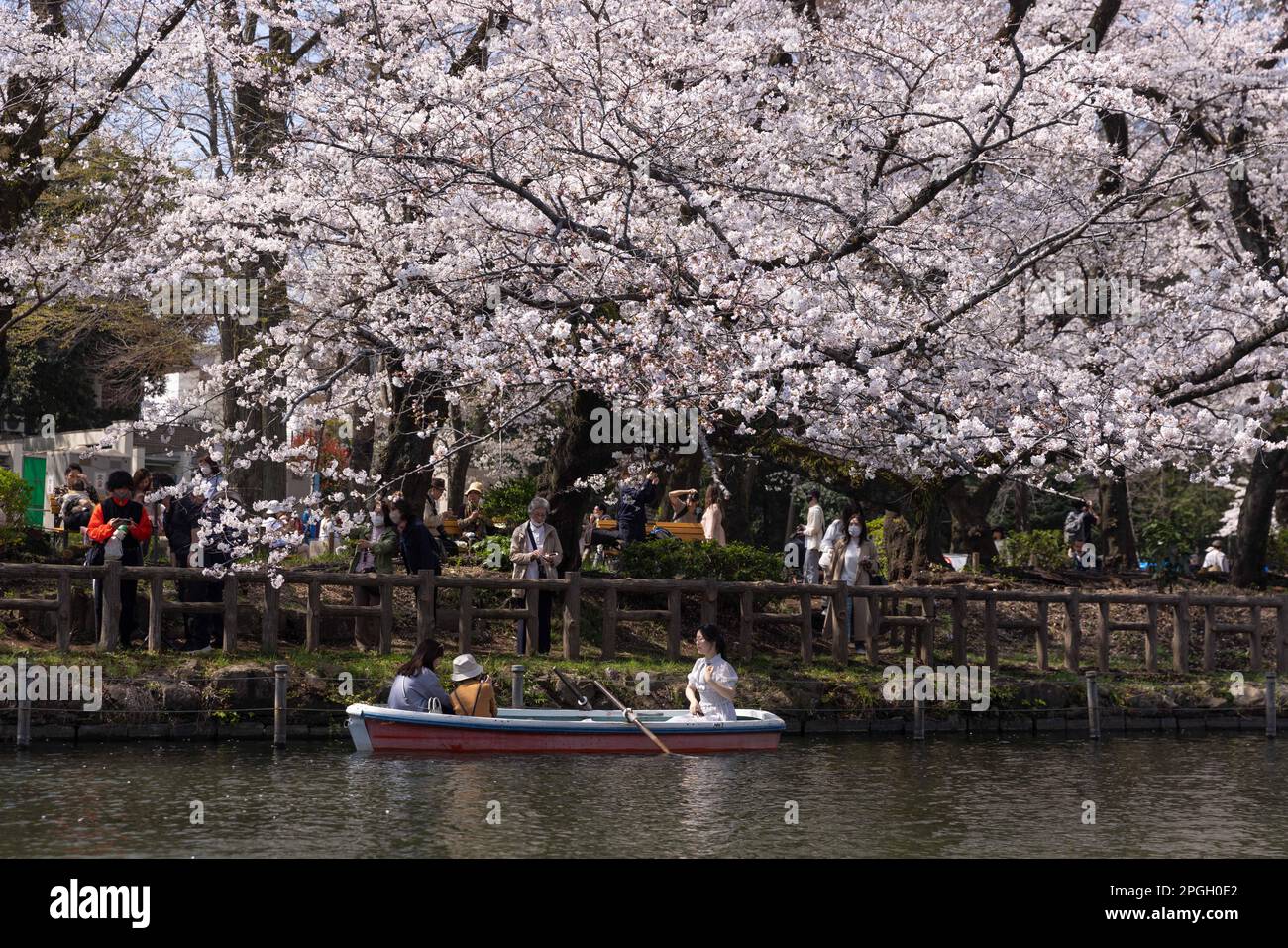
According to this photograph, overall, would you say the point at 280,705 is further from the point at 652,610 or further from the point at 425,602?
the point at 652,610

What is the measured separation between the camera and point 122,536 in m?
16.6

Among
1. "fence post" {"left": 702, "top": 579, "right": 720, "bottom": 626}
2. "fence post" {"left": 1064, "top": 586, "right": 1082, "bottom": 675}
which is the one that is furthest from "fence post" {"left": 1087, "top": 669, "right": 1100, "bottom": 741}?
"fence post" {"left": 702, "top": 579, "right": 720, "bottom": 626}

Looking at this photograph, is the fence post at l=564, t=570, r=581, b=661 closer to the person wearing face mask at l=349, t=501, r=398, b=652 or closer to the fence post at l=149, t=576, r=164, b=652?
the person wearing face mask at l=349, t=501, r=398, b=652

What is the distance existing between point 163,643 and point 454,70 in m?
8.29

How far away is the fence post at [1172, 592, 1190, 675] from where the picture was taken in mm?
21906

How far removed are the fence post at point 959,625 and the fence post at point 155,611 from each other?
10287mm

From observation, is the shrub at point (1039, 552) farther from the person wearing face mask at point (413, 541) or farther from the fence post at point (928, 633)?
the person wearing face mask at point (413, 541)

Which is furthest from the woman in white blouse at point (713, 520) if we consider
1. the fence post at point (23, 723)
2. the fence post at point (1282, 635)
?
the fence post at point (23, 723)

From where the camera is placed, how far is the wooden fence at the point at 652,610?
1612 centimetres

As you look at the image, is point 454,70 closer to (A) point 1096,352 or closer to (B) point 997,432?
(B) point 997,432

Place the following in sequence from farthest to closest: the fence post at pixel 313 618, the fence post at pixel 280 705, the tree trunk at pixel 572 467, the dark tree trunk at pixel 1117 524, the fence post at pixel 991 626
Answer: the dark tree trunk at pixel 1117 524, the fence post at pixel 991 626, the tree trunk at pixel 572 467, the fence post at pixel 313 618, the fence post at pixel 280 705

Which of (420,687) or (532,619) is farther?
(532,619)

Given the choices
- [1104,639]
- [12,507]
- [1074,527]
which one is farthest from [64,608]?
[1074,527]

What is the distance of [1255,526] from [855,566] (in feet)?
35.3
